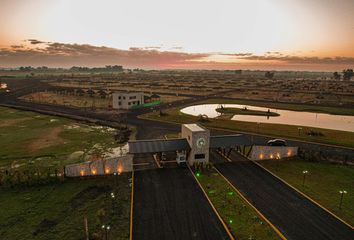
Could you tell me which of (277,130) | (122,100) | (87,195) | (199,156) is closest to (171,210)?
(87,195)

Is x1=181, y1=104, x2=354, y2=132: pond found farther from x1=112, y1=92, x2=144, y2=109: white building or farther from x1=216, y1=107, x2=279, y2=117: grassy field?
x1=112, y1=92, x2=144, y2=109: white building

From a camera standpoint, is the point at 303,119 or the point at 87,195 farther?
the point at 303,119

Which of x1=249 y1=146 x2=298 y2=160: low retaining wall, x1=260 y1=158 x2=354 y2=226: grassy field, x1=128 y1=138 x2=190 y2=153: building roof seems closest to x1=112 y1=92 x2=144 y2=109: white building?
x1=128 y1=138 x2=190 y2=153: building roof

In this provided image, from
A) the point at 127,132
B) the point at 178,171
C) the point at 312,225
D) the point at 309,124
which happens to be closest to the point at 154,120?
the point at 127,132

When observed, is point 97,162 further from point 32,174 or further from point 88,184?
point 32,174

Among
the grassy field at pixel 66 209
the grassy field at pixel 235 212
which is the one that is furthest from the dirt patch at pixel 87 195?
the grassy field at pixel 235 212

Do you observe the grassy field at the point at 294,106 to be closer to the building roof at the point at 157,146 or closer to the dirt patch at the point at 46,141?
the dirt patch at the point at 46,141

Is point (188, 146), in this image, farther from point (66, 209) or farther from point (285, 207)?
point (66, 209)
